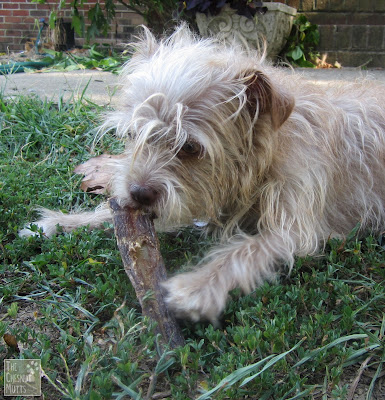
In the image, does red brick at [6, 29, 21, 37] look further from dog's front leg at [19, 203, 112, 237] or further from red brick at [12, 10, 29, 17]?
dog's front leg at [19, 203, 112, 237]

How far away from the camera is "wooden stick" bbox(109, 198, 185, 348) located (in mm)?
2025

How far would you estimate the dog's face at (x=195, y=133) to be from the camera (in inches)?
98.0

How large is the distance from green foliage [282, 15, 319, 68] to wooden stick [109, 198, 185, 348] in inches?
256

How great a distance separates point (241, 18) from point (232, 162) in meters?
5.30

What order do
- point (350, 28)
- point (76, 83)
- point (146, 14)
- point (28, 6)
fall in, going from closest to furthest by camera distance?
point (76, 83) < point (350, 28) < point (146, 14) < point (28, 6)

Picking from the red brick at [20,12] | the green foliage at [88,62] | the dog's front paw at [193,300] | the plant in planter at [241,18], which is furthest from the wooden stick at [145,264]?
the red brick at [20,12]

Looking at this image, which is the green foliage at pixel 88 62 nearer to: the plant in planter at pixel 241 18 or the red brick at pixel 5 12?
the plant in planter at pixel 241 18

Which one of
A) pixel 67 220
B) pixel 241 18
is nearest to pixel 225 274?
pixel 67 220

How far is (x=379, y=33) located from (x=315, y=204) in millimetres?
6428

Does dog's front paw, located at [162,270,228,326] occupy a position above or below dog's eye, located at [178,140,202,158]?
below

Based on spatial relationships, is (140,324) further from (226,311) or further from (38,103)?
(38,103)

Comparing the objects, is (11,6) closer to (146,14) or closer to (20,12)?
(20,12)

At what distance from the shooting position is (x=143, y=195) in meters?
2.42

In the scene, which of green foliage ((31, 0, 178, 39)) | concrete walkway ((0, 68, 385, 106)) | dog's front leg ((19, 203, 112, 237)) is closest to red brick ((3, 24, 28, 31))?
green foliage ((31, 0, 178, 39))
